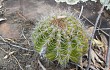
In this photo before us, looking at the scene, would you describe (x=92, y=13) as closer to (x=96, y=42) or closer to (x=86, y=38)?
(x=96, y=42)

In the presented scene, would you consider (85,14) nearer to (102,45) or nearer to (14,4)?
(102,45)

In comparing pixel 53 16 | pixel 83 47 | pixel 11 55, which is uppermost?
pixel 53 16

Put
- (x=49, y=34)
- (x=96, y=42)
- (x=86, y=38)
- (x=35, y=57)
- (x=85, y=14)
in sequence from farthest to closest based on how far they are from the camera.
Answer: (x=85, y=14), (x=96, y=42), (x=35, y=57), (x=86, y=38), (x=49, y=34)

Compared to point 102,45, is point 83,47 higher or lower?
higher

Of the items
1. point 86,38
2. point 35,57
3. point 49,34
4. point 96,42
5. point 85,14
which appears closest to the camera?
point 49,34

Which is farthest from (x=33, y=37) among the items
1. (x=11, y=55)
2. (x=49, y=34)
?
(x=11, y=55)

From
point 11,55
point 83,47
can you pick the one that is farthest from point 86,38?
point 11,55

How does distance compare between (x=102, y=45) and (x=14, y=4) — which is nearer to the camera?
(x=102, y=45)
